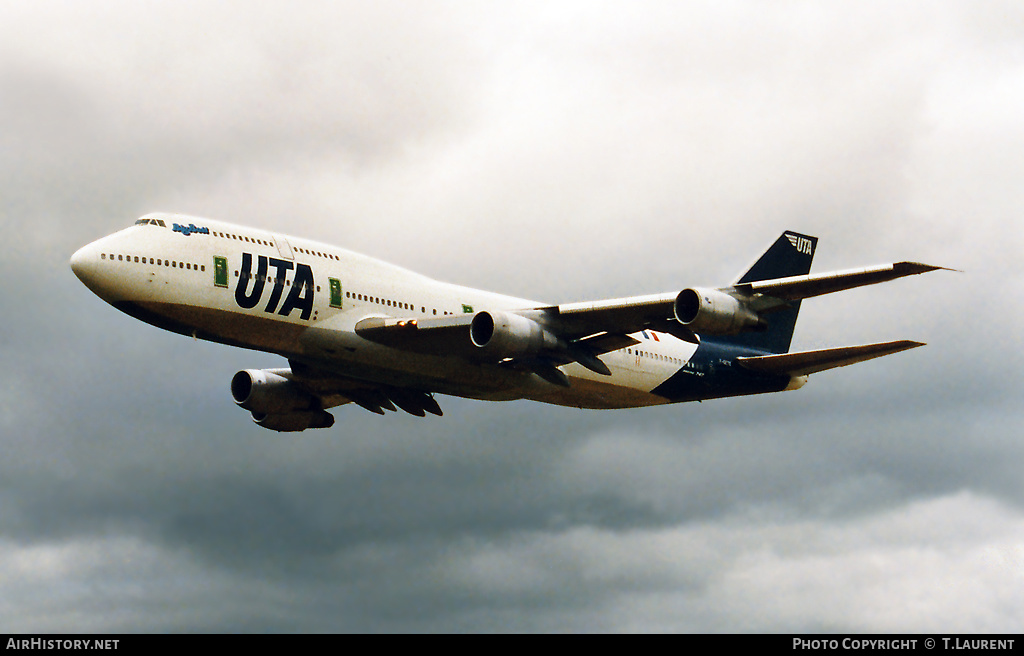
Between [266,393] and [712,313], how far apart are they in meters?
22.8

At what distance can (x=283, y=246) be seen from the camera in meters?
43.5

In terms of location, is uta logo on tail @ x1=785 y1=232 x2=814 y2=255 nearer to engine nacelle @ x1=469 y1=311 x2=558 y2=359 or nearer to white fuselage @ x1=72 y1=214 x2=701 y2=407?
white fuselage @ x1=72 y1=214 x2=701 y2=407

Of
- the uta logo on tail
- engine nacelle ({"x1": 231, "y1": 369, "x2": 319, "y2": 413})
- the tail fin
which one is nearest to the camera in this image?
engine nacelle ({"x1": 231, "y1": 369, "x2": 319, "y2": 413})

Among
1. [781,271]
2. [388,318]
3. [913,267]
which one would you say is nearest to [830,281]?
[913,267]

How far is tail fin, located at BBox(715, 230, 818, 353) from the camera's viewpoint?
191 feet

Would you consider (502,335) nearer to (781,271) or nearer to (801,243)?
→ (781,271)

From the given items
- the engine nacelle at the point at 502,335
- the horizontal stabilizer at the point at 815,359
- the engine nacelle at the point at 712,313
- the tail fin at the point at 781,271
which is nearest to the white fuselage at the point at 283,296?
the engine nacelle at the point at 502,335

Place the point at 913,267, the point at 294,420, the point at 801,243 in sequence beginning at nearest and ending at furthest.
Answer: the point at 913,267 → the point at 294,420 → the point at 801,243

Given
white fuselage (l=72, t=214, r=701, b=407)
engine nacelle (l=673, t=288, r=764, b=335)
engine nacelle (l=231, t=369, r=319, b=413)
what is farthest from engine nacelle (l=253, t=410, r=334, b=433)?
engine nacelle (l=673, t=288, r=764, b=335)

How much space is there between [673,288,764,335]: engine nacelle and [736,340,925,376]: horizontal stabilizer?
7386 mm

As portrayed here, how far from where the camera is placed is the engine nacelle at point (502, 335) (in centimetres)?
4262

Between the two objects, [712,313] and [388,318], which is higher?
[388,318]

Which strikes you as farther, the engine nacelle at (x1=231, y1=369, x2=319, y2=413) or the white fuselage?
the engine nacelle at (x1=231, y1=369, x2=319, y2=413)
